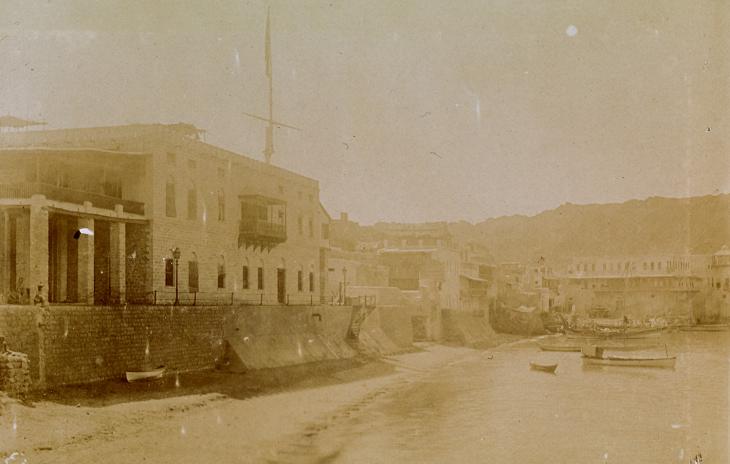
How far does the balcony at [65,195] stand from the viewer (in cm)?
2520

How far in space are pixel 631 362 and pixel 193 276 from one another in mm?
31022

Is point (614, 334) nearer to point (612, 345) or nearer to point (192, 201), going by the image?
point (612, 345)

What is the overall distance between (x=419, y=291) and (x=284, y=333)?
79.6ft

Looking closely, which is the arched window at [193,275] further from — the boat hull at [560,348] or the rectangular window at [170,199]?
the boat hull at [560,348]

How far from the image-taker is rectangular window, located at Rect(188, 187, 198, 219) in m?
34.3

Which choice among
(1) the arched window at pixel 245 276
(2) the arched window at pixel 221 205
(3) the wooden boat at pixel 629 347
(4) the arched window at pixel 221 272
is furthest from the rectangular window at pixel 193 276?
(3) the wooden boat at pixel 629 347

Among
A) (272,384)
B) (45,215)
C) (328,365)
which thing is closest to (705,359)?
(328,365)

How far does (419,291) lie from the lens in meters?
59.4

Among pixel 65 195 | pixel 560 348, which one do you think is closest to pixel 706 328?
pixel 560 348

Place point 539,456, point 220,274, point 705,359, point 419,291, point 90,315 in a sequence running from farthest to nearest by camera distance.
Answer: point 419,291 < point 705,359 < point 220,274 < point 90,315 < point 539,456

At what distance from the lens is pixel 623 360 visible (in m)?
49.8

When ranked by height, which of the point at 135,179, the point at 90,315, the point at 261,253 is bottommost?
the point at 90,315

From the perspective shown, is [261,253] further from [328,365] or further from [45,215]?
[45,215]

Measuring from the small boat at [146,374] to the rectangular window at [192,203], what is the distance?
935 centimetres
